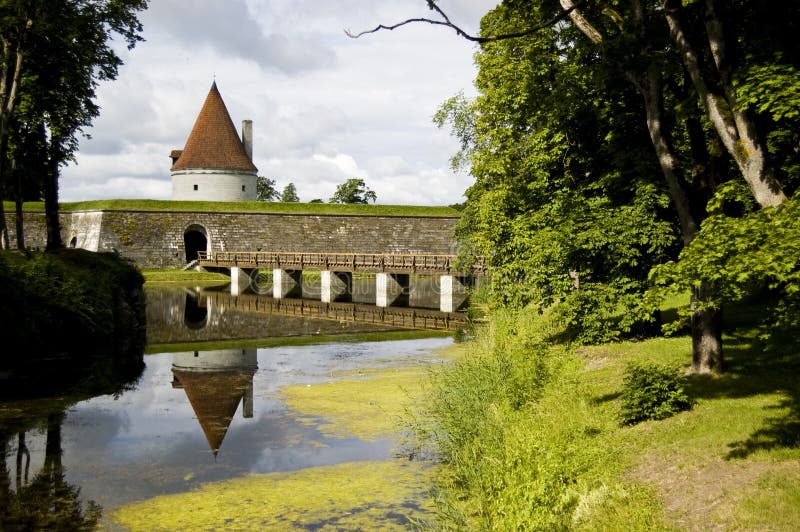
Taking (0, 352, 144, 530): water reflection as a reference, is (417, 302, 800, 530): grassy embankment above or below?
above

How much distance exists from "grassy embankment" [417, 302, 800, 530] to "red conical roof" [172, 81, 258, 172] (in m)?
41.4

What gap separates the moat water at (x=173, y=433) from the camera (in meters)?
7.94

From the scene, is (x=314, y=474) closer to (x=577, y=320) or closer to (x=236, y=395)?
(x=236, y=395)

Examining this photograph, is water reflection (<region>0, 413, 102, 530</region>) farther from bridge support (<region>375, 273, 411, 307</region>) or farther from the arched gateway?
the arched gateway

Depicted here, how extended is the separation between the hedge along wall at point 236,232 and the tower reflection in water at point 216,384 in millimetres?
27605

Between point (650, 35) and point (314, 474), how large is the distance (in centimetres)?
645

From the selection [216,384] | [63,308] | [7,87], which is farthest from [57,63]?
[216,384]

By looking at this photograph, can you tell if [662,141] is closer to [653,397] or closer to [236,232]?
[653,397]

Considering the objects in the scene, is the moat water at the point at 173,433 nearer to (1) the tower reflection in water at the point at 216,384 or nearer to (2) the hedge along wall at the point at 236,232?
(1) the tower reflection in water at the point at 216,384

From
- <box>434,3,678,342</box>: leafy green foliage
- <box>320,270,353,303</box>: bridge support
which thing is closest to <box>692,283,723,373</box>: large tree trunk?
<box>434,3,678,342</box>: leafy green foliage

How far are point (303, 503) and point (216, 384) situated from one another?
674 centimetres

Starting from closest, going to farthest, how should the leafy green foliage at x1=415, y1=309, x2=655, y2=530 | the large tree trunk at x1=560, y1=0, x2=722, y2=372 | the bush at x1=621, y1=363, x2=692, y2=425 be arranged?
1. the leafy green foliage at x1=415, y1=309, x2=655, y2=530
2. the bush at x1=621, y1=363, x2=692, y2=425
3. the large tree trunk at x1=560, y1=0, x2=722, y2=372

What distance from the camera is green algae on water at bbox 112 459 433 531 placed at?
702 centimetres

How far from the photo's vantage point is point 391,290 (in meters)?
34.7
